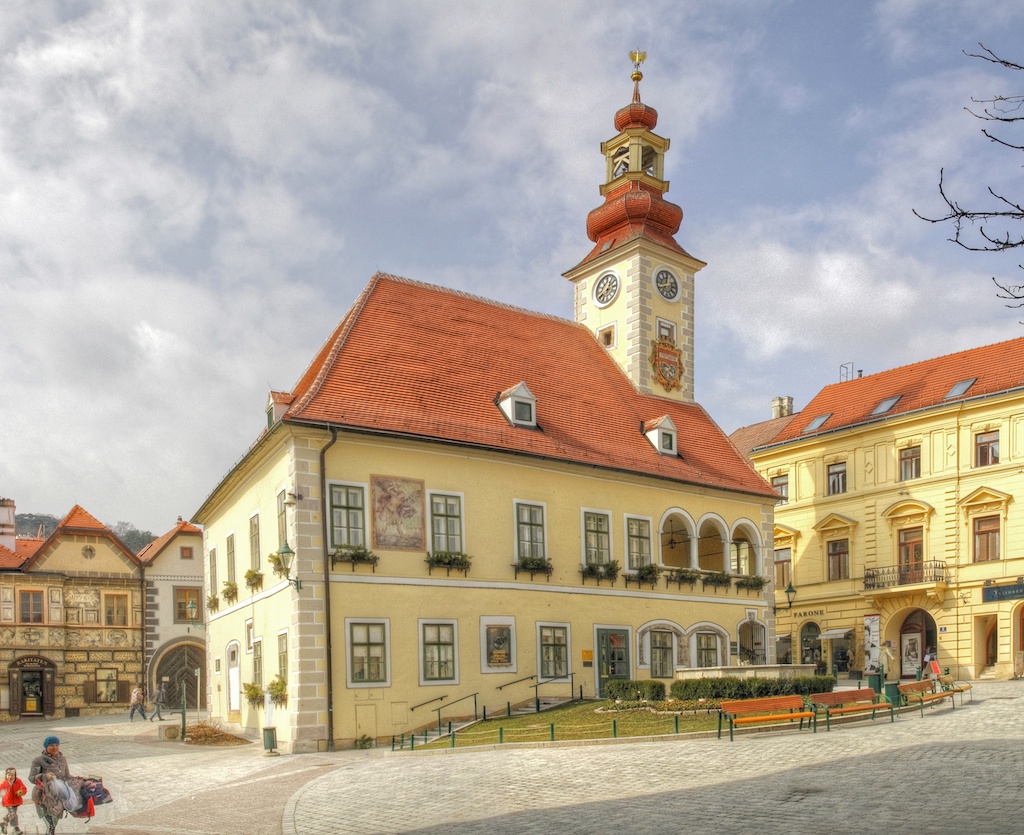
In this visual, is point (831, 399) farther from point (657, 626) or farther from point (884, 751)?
point (884, 751)

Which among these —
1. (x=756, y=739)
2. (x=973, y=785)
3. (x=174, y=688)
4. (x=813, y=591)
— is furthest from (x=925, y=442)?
(x=174, y=688)

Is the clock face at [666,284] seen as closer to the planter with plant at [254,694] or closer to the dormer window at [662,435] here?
the dormer window at [662,435]

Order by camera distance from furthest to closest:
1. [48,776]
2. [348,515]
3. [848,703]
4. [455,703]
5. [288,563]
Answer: [455,703]
[348,515]
[288,563]
[848,703]
[48,776]

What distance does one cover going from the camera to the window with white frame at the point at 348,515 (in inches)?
1015

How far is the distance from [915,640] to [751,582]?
9.99 meters

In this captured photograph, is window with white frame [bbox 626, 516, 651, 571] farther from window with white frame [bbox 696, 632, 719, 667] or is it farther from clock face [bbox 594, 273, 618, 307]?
clock face [bbox 594, 273, 618, 307]

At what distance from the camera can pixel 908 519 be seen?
41312 millimetres

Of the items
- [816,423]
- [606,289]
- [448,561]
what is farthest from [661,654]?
[816,423]

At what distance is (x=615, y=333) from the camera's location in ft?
127

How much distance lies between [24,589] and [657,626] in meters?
27.0

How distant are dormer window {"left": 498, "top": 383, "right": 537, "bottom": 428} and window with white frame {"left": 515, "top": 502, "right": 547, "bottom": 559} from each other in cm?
246

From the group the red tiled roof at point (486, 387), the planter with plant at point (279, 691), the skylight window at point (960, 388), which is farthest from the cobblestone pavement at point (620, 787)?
the skylight window at point (960, 388)

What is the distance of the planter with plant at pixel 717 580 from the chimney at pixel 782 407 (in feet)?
71.5

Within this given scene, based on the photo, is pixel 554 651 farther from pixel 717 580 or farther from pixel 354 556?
pixel 717 580
